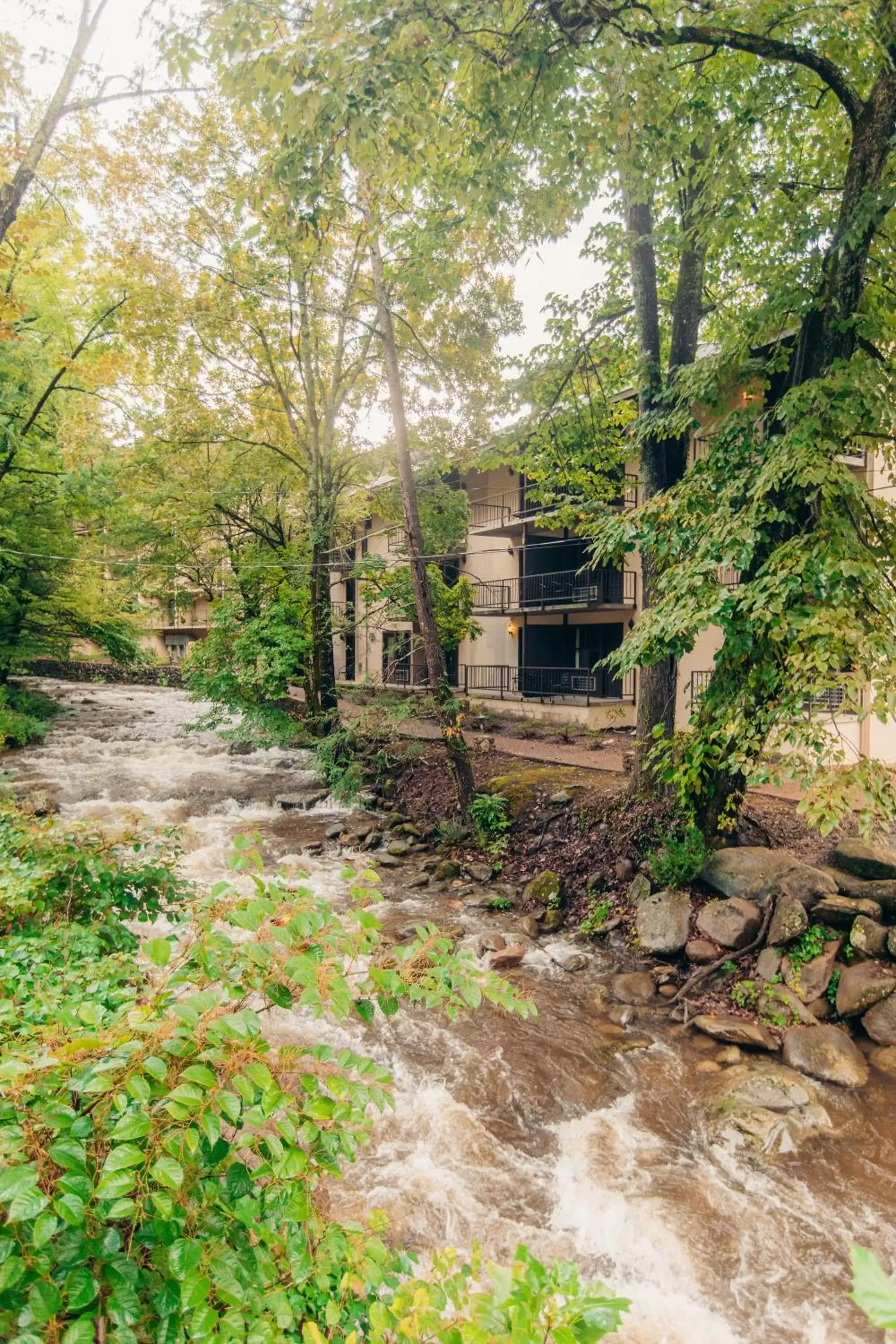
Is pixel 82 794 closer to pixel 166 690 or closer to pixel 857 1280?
pixel 857 1280

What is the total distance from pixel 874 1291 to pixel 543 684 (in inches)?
672

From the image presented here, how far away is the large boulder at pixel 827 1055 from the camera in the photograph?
16.8 ft

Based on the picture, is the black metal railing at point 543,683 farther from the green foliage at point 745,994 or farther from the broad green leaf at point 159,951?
the broad green leaf at point 159,951

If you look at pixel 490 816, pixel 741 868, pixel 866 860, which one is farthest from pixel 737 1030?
pixel 490 816

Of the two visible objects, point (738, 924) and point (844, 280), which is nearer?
point (844, 280)

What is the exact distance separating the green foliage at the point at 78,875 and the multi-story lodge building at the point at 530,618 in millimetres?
7660

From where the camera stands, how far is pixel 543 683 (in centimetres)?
1780

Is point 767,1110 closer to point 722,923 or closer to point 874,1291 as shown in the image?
point 722,923

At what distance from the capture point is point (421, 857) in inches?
398

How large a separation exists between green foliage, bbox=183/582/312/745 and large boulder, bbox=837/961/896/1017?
9776mm

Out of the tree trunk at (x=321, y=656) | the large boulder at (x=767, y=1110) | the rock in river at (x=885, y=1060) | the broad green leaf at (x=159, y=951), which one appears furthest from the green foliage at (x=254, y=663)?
the broad green leaf at (x=159, y=951)

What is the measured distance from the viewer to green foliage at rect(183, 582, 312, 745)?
503 inches

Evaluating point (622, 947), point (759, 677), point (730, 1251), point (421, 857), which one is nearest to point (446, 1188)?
point (730, 1251)

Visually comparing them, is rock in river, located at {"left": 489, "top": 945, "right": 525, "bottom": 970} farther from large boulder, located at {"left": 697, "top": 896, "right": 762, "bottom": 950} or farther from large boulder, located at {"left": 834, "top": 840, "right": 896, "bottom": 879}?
large boulder, located at {"left": 834, "top": 840, "right": 896, "bottom": 879}
